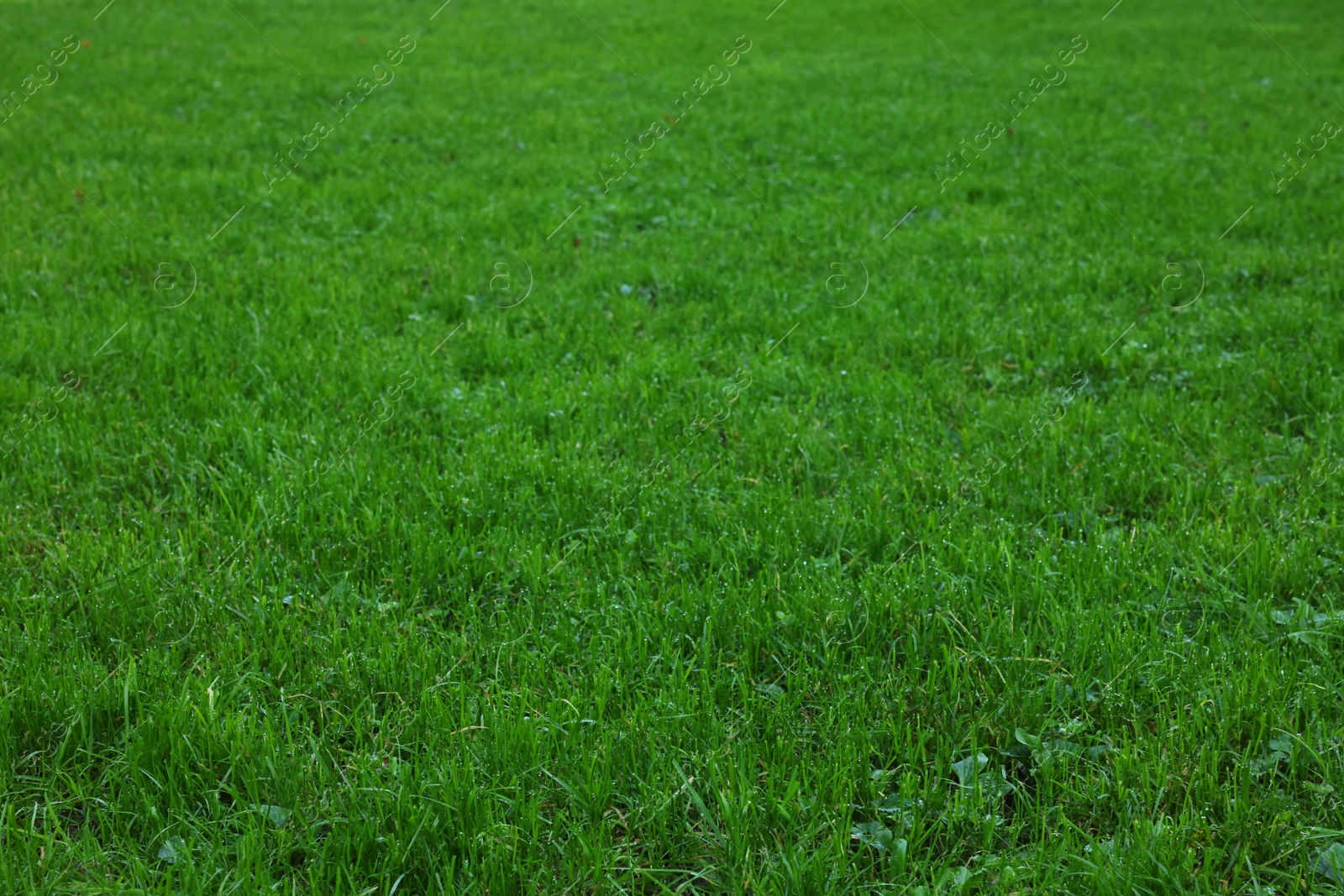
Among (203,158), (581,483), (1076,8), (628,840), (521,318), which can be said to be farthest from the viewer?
(1076,8)

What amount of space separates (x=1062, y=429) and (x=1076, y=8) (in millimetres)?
19863

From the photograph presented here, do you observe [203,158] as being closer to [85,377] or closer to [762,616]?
[85,377]

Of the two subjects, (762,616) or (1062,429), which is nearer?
(762,616)

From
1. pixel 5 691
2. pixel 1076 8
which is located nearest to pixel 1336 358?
pixel 5 691

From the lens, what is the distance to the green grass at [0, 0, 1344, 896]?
238 centimetres

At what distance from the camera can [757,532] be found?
3.57 metres

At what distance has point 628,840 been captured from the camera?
7.72 feet

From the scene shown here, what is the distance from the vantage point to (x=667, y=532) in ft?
11.8

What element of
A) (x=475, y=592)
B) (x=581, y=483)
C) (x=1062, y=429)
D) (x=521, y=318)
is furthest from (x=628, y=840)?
(x=521, y=318)

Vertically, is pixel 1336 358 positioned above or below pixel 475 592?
below

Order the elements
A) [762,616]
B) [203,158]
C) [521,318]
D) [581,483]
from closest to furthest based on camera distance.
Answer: [762,616] → [581,483] → [521,318] → [203,158]

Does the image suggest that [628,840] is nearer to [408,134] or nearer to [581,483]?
[581,483]

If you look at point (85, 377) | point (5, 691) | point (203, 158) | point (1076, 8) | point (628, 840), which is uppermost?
point (203, 158)

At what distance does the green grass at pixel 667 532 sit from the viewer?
2375 mm
